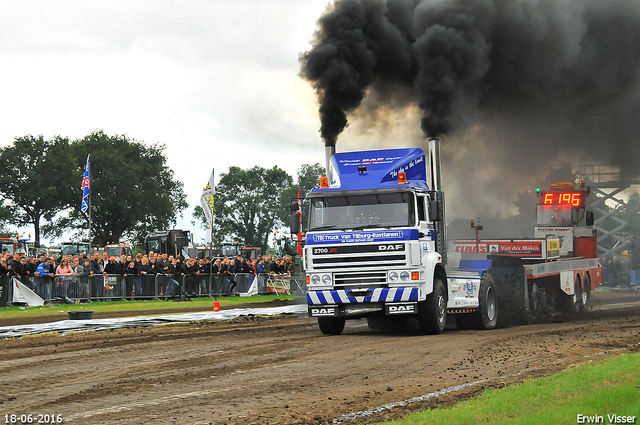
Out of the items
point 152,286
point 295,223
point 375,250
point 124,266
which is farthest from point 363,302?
point 152,286

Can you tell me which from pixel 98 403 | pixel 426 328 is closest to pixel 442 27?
pixel 426 328

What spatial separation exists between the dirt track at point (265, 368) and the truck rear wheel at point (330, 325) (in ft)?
1.32

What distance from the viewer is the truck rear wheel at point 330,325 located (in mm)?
15789

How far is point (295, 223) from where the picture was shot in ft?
51.4

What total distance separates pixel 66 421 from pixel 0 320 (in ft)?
44.5

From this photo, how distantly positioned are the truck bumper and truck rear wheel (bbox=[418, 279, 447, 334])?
11.3 inches

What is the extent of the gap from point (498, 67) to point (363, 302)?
44.5 ft

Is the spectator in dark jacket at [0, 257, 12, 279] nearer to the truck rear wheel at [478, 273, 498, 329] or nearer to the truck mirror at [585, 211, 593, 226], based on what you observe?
the truck rear wheel at [478, 273, 498, 329]

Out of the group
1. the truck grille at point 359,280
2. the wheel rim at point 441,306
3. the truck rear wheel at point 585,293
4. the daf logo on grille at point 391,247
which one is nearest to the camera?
the daf logo on grille at point 391,247

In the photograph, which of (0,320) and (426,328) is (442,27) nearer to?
(426,328)

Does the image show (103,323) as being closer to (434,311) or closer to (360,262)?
(360,262)

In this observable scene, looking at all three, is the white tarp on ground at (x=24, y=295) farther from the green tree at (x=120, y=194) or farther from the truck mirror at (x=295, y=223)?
the green tree at (x=120, y=194)

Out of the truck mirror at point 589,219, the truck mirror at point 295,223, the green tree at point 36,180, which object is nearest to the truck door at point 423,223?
the truck mirror at point 295,223

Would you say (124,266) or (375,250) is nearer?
(375,250)
